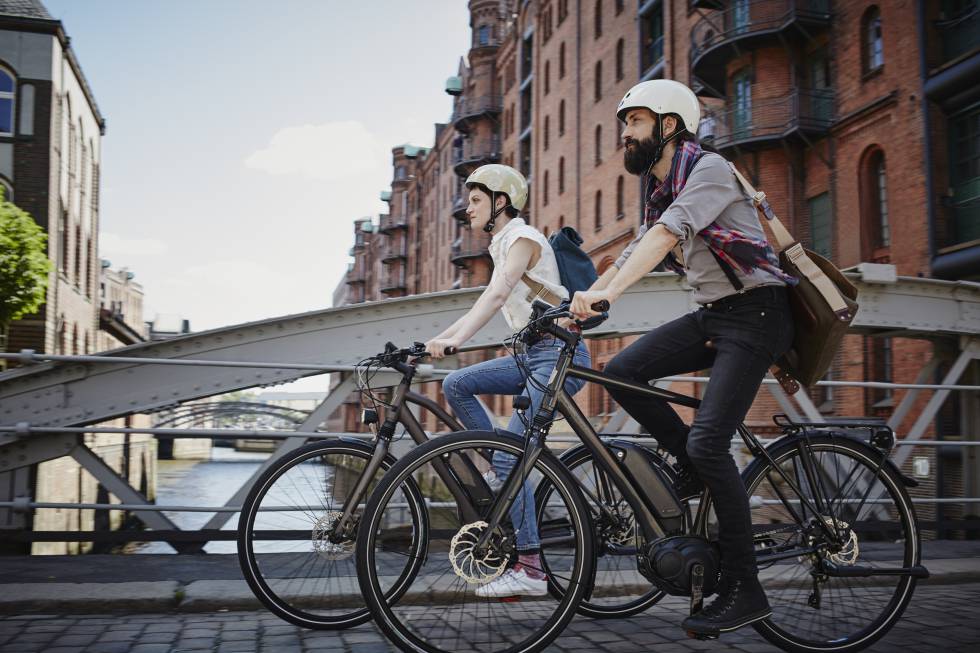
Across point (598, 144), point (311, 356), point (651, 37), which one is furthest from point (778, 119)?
point (311, 356)

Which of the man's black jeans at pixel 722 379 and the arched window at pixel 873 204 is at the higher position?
the arched window at pixel 873 204

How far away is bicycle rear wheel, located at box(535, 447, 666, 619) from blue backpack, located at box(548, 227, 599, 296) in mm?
948

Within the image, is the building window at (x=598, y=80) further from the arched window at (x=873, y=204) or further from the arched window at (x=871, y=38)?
the arched window at (x=873, y=204)

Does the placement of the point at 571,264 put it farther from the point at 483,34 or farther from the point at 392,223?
the point at 392,223

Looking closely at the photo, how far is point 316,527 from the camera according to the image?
377cm

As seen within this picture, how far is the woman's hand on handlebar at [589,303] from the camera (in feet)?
10.7

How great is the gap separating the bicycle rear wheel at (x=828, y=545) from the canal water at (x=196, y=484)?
863cm

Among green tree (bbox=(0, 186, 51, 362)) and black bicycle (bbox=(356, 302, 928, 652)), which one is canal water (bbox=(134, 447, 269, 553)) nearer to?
green tree (bbox=(0, 186, 51, 362))

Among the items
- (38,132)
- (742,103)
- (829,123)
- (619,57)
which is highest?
(619,57)

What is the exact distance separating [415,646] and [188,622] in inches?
52.8

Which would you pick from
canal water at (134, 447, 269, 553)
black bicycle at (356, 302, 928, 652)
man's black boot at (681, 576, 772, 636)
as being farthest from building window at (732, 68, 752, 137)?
man's black boot at (681, 576, 772, 636)

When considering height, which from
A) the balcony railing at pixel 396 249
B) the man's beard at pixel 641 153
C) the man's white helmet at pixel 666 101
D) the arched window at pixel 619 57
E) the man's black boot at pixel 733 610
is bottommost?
the man's black boot at pixel 733 610

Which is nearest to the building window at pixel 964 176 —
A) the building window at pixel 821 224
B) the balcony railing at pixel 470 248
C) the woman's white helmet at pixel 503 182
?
the building window at pixel 821 224

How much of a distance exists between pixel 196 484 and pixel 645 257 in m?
58.2
